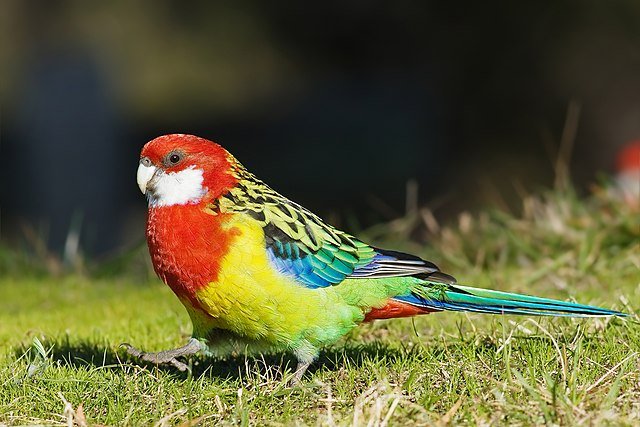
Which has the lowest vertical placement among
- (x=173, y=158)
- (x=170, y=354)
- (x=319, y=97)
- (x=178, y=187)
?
Answer: (x=170, y=354)

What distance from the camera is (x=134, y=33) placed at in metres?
14.0

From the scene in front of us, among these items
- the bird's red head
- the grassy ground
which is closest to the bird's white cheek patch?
the bird's red head

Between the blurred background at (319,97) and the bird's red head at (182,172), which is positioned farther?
the blurred background at (319,97)

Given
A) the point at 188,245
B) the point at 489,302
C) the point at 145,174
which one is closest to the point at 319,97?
the point at 145,174

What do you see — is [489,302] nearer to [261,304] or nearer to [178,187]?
[261,304]

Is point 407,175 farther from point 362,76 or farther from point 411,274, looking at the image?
point 411,274

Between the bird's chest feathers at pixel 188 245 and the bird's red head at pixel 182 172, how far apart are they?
0.24 ft

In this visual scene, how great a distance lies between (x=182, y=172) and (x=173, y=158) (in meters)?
0.08

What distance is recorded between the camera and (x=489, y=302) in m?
3.69

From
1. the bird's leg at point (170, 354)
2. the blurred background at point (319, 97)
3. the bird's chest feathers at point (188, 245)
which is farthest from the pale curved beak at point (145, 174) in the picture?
the blurred background at point (319, 97)

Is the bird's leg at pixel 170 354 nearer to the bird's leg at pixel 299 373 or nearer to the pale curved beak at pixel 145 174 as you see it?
the bird's leg at pixel 299 373

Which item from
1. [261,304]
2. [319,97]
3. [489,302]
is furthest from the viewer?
[319,97]

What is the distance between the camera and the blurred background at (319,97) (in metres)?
11.5

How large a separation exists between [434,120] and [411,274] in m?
11.6
